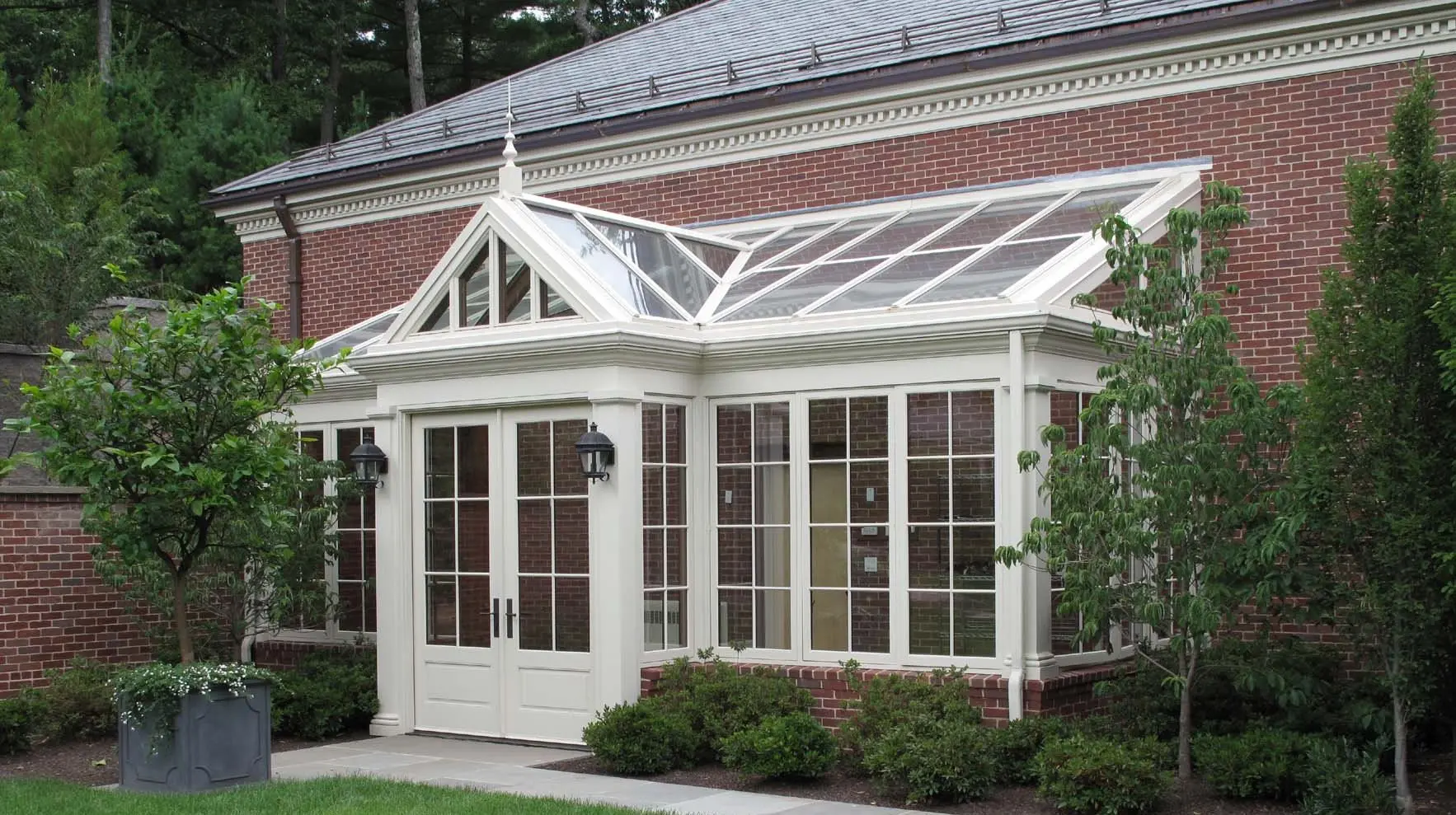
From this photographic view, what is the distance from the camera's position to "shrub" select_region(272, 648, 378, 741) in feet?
39.9

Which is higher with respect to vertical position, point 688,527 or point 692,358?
point 692,358

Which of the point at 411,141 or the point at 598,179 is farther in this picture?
the point at 411,141

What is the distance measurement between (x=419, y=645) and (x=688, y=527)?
97.8 inches

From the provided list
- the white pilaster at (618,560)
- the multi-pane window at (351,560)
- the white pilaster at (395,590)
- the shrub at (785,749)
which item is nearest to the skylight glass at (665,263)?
the white pilaster at (618,560)

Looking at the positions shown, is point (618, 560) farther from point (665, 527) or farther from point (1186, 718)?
point (1186, 718)

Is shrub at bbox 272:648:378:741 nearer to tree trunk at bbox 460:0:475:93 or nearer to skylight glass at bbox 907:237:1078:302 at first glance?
skylight glass at bbox 907:237:1078:302

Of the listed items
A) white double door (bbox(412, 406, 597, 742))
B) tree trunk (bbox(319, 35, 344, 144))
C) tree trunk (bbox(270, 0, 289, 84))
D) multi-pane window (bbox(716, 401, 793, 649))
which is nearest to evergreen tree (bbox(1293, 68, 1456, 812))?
multi-pane window (bbox(716, 401, 793, 649))

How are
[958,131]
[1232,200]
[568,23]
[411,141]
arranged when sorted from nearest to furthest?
1. [1232,200]
2. [958,131]
3. [411,141]
4. [568,23]

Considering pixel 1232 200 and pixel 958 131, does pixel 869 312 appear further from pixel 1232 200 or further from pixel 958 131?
pixel 958 131

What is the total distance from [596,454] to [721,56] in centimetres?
642

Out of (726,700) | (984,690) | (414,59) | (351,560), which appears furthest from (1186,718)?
(414,59)

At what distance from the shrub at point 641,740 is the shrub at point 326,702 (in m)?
2.90

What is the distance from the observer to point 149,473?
395 inches

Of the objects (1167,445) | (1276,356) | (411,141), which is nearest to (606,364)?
(1167,445)
